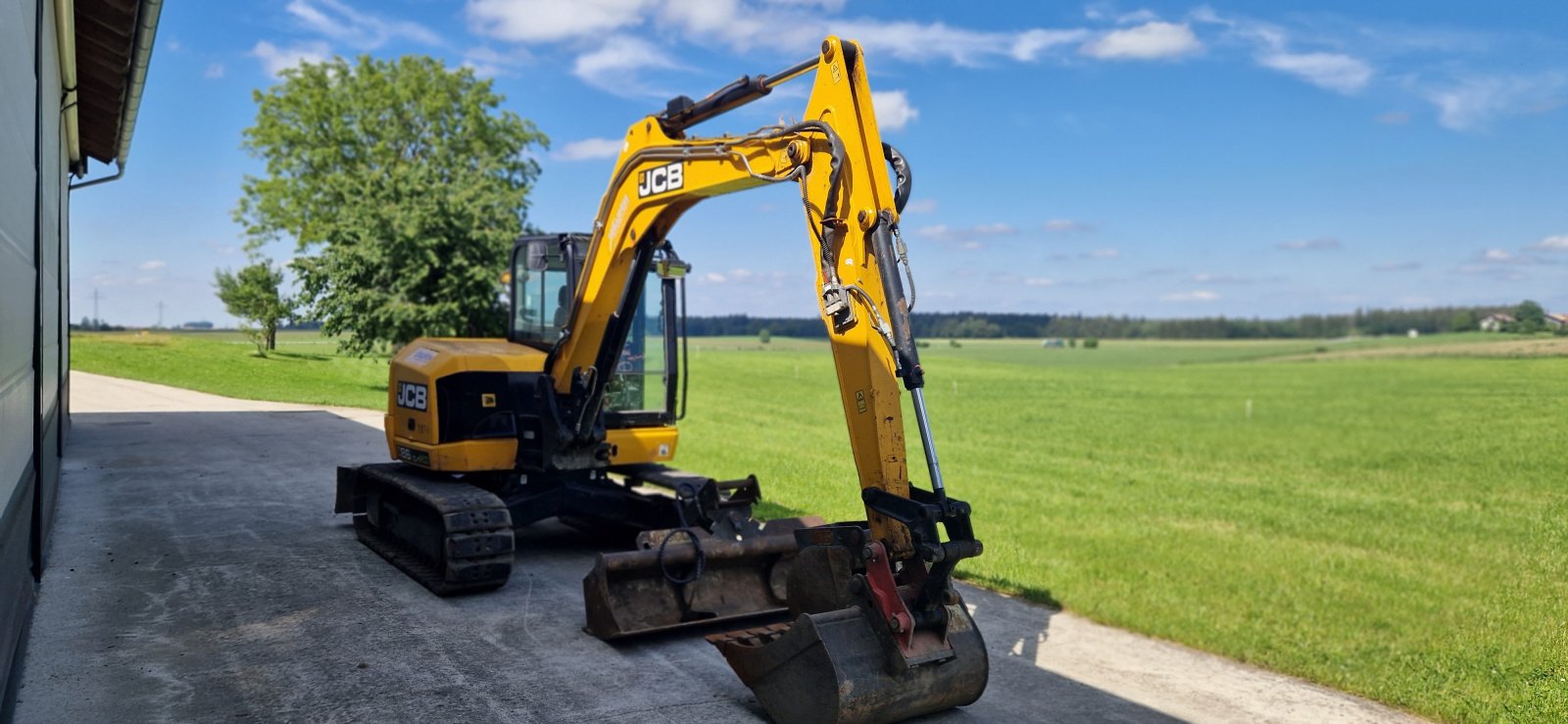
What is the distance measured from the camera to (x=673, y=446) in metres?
9.49

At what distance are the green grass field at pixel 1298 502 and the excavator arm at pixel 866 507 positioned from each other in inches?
123

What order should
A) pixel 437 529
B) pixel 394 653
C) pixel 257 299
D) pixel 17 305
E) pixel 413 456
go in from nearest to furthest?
pixel 17 305 < pixel 394 653 < pixel 437 529 < pixel 413 456 < pixel 257 299

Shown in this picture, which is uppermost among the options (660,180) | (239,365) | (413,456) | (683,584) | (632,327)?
(660,180)

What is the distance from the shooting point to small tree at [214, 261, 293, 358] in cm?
3477

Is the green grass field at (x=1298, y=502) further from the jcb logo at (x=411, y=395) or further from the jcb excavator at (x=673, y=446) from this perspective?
the jcb logo at (x=411, y=395)

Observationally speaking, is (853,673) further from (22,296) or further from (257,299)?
(257,299)

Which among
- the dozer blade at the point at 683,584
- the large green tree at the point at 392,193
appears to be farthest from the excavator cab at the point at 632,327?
the large green tree at the point at 392,193

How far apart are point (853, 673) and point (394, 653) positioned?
2.86 metres

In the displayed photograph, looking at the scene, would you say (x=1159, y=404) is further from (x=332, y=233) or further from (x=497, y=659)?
(x=497, y=659)

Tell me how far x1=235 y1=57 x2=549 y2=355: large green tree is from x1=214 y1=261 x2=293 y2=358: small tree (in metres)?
1.62

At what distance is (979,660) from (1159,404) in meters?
23.9

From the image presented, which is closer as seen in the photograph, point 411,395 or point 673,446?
point 411,395

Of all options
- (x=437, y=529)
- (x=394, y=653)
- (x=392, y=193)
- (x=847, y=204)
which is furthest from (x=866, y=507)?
(x=392, y=193)

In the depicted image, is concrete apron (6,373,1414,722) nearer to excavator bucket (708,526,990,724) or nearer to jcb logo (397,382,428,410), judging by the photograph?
excavator bucket (708,526,990,724)
